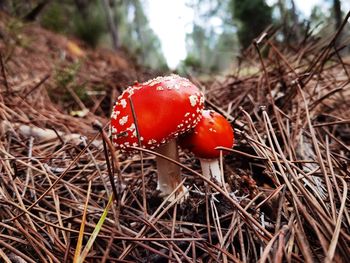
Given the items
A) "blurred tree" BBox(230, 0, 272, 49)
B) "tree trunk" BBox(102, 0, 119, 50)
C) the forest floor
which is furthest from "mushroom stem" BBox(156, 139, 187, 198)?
"tree trunk" BBox(102, 0, 119, 50)

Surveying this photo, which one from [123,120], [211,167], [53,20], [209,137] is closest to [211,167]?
[211,167]

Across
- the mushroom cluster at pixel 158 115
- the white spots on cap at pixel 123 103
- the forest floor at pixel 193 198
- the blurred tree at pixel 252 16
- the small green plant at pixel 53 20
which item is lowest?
the forest floor at pixel 193 198

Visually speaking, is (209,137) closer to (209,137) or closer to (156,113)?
(209,137)

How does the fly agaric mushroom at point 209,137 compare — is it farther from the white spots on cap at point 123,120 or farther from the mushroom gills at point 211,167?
the white spots on cap at point 123,120

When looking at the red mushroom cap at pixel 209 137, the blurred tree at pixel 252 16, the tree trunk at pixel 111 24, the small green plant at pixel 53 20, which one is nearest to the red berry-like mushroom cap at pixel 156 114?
the red mushroom cap at pixel 209 137

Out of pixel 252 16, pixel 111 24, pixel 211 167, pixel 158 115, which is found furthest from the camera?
pixel 111 24

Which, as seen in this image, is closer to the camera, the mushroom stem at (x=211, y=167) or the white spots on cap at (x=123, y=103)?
the white spots on cap at (x=123, y=103)

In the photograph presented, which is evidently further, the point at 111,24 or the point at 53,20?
the point at 111,24

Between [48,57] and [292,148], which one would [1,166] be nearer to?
[292,148]

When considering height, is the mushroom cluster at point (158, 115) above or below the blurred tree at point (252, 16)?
below
